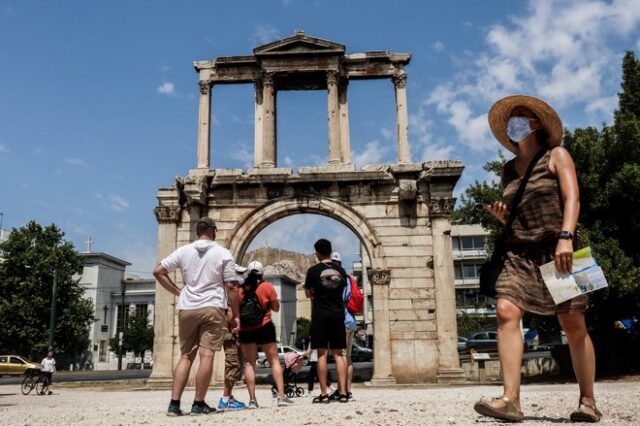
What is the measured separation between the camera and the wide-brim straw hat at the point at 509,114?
4.64 metres

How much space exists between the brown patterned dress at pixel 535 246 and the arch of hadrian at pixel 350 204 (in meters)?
11.2

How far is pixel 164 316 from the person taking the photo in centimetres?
1561

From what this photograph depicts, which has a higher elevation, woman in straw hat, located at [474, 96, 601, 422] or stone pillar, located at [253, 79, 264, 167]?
stone pillar, located at [253, 79, 264, 167]

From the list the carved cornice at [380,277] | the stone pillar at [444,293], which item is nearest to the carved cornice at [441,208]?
the stone pillar at [444,293]

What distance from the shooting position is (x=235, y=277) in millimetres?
6301

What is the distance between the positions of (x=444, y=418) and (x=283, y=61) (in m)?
14.3

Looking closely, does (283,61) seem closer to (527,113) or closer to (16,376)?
(527,113)

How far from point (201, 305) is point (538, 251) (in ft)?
11.5

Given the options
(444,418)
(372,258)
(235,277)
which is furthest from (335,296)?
(372,258)

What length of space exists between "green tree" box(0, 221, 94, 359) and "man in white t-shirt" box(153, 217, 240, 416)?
35.3m

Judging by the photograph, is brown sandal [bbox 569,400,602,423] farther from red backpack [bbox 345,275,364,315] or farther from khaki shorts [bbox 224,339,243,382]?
red backpack [bbox 345,275,364,315]

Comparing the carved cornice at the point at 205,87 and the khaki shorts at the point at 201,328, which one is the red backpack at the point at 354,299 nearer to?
the khaki shorts at the point at 201,328

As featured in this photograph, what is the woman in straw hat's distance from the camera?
4.09 m

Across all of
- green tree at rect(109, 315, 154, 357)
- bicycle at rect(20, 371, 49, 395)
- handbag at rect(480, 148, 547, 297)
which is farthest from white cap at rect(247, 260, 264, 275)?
green tree at rect(109, 315, 154, 357)
